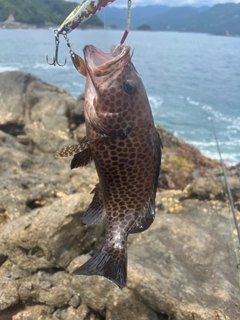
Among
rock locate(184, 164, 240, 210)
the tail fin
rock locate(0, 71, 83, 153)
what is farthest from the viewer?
rock locate(0, 71, 83, 153)

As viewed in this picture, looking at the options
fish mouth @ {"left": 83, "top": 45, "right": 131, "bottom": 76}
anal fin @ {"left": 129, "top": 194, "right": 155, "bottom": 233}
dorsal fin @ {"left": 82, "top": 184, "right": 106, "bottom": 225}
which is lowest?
dorsal fin @ {"left": 82, "top": 184, "right": 106, "bottom": 225}

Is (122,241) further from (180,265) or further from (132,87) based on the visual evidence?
(180,265)

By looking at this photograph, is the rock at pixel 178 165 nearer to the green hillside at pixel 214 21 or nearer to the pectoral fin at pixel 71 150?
the pectoral fin at pixel 71 150

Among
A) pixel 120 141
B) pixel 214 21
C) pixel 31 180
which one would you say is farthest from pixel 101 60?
pixel 214 21

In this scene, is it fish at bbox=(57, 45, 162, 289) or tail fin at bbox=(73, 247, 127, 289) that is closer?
tail fin at bbox=(73, 247, 127, 289)

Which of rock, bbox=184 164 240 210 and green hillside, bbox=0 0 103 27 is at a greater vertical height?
green hillside, bbox=0 0 103 27

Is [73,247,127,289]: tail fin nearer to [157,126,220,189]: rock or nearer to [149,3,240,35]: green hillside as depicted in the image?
[157,126,220,189]: rock

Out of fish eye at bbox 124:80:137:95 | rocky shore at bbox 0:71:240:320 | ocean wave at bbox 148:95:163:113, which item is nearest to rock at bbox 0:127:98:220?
rocky shore at bbox 0:71:240:320
